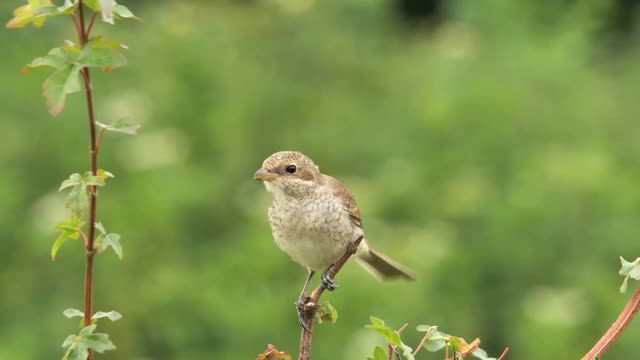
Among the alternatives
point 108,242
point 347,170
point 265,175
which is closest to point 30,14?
point 108,242

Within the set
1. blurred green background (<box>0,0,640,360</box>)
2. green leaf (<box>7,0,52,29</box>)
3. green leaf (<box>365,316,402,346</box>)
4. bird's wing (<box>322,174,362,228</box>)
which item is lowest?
blurred green background (<box>0,0,640,360</box>)

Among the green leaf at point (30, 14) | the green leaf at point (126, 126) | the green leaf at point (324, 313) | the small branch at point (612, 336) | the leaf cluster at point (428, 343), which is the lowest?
the green leaf at point (324, 313)

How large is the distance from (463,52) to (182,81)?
156 cm

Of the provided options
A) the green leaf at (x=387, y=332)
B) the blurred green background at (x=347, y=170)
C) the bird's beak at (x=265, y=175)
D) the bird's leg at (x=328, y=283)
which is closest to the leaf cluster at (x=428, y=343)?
the green leaf at (x=387, y=332)

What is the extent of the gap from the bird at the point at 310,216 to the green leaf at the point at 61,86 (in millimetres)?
1248

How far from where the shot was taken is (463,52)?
623cm

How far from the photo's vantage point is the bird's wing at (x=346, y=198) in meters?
2.70

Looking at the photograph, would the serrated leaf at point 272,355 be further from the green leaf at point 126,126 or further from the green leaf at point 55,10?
the green leaf at point 55,10

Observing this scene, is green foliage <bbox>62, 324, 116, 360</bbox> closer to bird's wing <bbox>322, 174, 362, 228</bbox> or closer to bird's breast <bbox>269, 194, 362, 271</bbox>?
bird's breast <bbox>269, 194, 362, 271</bbox>

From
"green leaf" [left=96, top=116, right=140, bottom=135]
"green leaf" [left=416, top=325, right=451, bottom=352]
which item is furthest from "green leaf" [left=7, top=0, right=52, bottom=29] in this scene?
"green leaf" [left=416, top=325, right=451, bottom=352]

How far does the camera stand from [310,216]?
2641 millimetres

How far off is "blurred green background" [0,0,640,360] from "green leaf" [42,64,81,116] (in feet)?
9.06

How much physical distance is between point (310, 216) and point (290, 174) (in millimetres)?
110

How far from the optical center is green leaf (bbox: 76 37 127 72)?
4.15 feet
